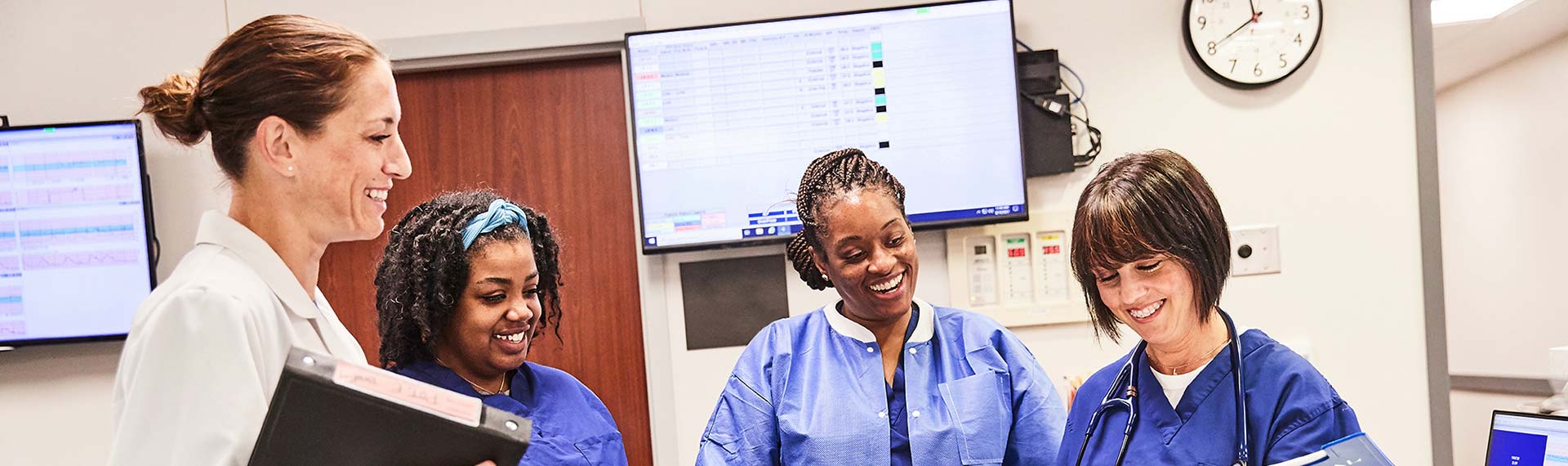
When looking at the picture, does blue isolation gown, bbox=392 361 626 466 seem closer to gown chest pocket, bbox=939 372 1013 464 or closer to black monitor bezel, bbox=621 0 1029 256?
gown chest pocket, bbox=939 372 1013 464

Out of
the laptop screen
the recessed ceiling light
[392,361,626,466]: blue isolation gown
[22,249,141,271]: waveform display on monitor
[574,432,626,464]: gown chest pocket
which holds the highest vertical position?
the recessed ceiling light

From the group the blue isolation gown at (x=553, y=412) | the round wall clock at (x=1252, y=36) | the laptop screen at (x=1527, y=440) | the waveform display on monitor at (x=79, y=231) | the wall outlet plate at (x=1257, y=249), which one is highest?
the round wall clock at (x=1252, y=36)

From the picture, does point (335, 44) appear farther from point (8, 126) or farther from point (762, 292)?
point (8, 126)

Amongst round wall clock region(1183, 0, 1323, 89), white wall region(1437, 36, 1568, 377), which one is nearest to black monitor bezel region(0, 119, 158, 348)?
round wall clock region(1183, 0, 1323, 89)

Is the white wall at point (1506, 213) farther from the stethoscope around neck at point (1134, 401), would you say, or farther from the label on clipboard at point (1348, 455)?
the label on clipboard at point (1348, 455)

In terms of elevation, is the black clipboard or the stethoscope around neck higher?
the black clipboard

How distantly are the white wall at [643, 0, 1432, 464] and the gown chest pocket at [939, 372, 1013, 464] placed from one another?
3.51ft

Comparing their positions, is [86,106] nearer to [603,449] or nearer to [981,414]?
[603,449]

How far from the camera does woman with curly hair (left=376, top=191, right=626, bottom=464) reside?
167cm

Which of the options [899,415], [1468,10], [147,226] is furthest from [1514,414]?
[147,226]

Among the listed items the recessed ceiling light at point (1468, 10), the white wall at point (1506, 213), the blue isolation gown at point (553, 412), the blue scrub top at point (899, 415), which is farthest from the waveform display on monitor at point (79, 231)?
the white wall at point (1506, 213)

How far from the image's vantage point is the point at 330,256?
118 inches

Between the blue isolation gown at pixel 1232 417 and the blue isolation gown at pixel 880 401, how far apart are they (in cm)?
24

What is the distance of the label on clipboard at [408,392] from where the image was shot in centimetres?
97
